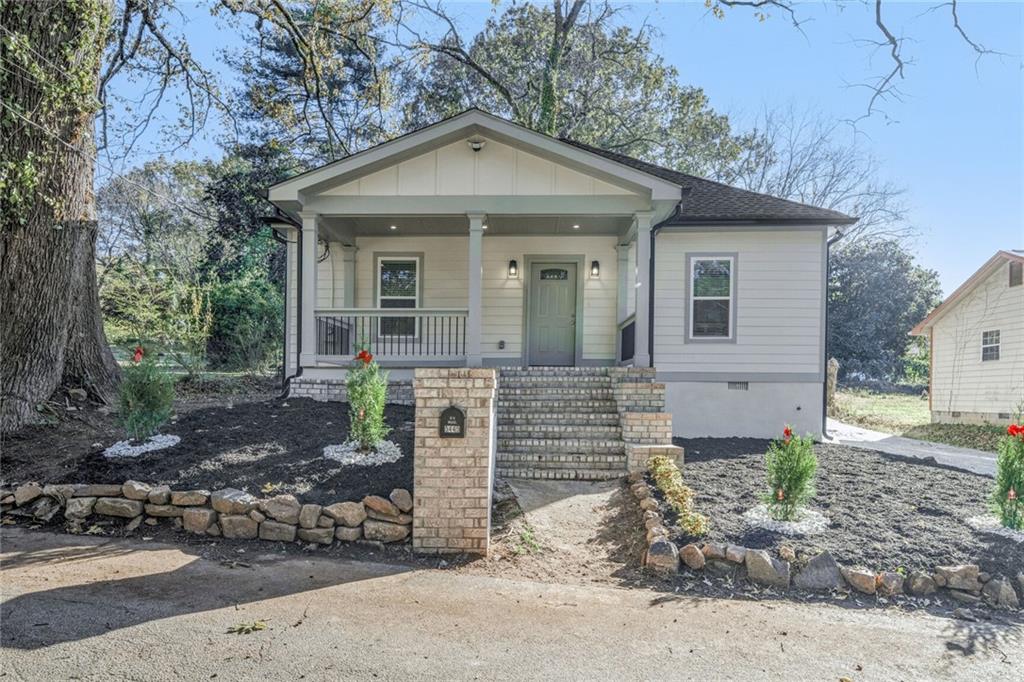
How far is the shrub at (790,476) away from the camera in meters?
4.35

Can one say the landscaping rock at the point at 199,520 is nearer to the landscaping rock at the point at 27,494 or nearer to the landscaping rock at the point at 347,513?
the landscaping rock at the point at 347,513

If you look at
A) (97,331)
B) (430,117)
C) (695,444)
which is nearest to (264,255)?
(430,117)

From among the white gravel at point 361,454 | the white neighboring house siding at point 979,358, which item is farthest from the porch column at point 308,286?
the white neighboring house siding at point 979,358

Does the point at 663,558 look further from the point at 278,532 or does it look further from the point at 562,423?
the point at 562,423

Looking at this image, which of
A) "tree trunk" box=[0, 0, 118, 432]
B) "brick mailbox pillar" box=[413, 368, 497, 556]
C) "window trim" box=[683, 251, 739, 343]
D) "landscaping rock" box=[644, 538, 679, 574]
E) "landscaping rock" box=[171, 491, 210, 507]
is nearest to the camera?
"landscaping rock" box=[644, 538, 679, 574]

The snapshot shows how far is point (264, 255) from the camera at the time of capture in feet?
62.3

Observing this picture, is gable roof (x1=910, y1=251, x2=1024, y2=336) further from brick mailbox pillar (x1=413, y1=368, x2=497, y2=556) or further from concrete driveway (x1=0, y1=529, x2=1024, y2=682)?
brick mailbox pillar (x1=413, y1=368, x2=497, y2=556)

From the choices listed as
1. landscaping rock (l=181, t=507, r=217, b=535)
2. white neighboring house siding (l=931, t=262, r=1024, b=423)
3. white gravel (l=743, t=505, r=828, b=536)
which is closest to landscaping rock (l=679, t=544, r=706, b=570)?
white gravel (l=743, t=505, r=828, b=536)

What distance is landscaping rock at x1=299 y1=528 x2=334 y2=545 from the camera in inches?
168

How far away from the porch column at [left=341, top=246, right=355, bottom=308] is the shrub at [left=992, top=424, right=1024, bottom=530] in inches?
364

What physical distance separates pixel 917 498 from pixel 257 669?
5.78m

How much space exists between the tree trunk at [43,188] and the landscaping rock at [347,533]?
4489 millimetres

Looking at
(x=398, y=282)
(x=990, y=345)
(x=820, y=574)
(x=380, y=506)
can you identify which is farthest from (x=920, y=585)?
(x=990, y=345)

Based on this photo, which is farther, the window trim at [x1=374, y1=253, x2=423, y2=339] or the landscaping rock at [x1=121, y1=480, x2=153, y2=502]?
the window trim at [x1=374, y1=253, x2=423, y2=339]
